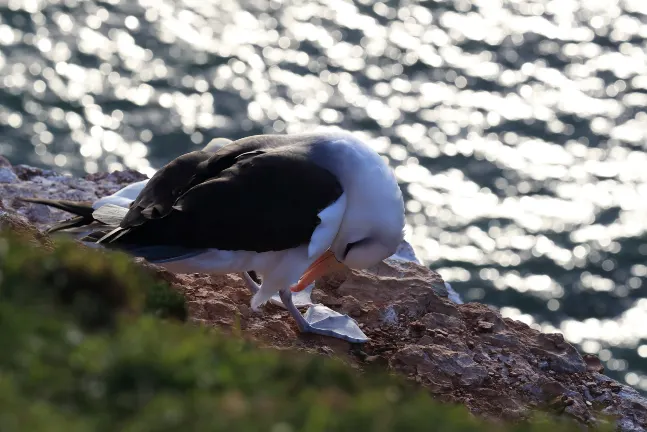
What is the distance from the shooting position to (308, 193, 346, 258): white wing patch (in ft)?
24.3

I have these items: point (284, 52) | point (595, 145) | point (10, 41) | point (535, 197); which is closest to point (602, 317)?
point (535, 197)

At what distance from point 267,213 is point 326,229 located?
1.38ft

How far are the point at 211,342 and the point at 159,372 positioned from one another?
0.44 meters

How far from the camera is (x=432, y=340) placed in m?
7.73

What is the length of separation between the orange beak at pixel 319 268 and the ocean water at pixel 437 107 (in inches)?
218

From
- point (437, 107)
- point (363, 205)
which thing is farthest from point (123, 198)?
point (437, 107)

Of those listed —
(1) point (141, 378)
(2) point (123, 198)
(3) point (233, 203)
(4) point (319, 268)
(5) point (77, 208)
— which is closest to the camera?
(1) point (141, 378)

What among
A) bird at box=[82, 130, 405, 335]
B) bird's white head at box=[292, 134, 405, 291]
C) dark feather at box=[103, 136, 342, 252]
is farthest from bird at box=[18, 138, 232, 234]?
bird's white head at box=[292, 134, 405, 291]

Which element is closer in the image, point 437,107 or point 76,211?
point 76,211

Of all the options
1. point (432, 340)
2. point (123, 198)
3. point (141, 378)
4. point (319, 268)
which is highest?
point (141, 378)

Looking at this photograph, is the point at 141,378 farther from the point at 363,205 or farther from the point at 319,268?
the point at 319,268

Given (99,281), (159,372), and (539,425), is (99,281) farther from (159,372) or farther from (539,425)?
(539,425)

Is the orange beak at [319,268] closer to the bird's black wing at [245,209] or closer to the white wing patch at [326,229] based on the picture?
the white wing patch at [326,229]

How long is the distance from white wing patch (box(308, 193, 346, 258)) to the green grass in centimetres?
266
